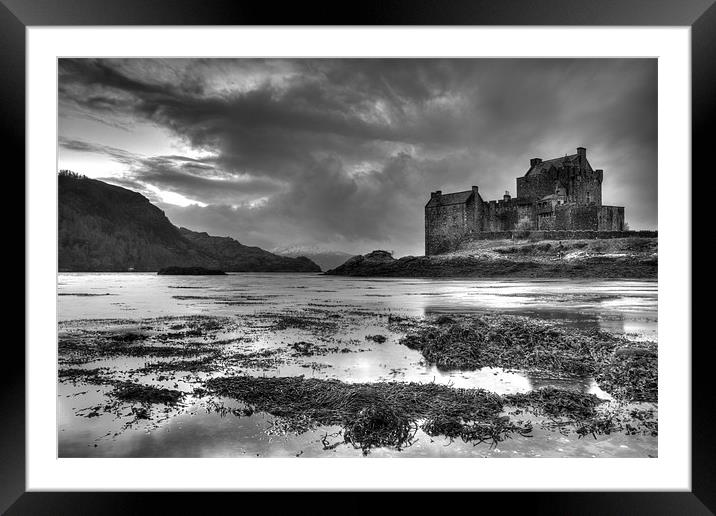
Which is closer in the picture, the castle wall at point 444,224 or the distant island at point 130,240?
the distant island at point 130,240

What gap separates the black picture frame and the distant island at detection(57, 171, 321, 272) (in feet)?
21.5

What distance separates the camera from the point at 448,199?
9359 mm

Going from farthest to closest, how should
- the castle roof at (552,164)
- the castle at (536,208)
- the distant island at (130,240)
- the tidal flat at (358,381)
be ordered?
1. the castle roof at (552,164)
2. the castle at (536,208)
3. the distant island at (130,240)
4. the tidal flat at (358,381)

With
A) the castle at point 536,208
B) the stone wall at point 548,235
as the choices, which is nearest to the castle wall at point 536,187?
the castle at point 536,208

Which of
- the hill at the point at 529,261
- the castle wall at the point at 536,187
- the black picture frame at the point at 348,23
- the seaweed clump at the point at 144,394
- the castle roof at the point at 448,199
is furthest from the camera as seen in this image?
the castle wall at the point at 536,187

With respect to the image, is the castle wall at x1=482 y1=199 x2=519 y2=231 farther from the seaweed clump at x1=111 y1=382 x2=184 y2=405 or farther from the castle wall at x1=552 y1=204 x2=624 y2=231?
the seaweed clump at x1=111 y1=382 x2=184 y2=405

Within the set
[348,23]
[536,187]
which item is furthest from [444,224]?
[348,23]

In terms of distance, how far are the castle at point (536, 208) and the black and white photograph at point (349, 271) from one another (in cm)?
11

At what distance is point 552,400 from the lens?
3.83 meters

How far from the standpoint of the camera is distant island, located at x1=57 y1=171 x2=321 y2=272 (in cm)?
863

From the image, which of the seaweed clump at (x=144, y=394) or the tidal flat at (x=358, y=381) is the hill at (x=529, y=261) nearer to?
the tidal flat at (x=358, y=381)

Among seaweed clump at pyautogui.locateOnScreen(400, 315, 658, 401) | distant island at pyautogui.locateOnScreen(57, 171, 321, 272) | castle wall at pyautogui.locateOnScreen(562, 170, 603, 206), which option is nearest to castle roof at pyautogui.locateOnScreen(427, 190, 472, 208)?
distant island at pyautogui.locateOnScreen(57, 171, 321, 272)

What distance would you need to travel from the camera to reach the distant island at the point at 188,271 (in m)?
9.71
